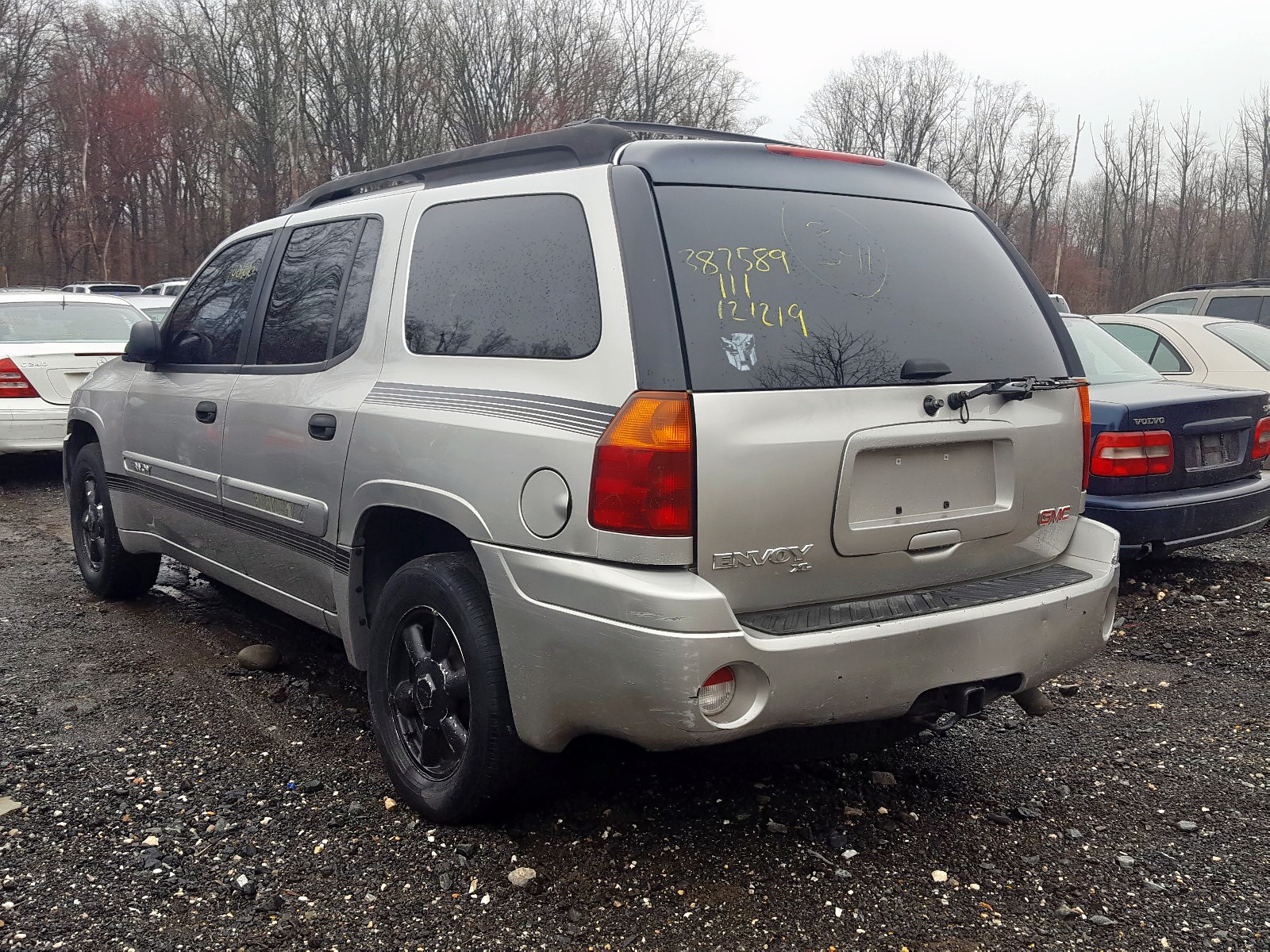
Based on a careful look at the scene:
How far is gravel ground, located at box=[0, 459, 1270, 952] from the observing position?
2637 mm

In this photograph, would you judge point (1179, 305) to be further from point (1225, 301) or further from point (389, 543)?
point (389, 543)

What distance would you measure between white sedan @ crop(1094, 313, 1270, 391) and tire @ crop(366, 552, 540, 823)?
6.04 meters

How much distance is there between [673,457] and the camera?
97.9 inches

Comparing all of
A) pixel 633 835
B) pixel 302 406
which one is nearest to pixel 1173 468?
pixel 633 835

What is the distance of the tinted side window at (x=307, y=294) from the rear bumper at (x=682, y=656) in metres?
1.35

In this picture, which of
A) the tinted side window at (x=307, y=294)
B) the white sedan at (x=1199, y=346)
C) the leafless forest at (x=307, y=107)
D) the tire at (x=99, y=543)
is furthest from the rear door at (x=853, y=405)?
the leafless forest at (x=307, y=107)

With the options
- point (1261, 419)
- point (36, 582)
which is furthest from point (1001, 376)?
point (36, 582)

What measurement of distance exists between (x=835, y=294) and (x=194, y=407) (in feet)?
9.06

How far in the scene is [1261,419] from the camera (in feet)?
18.6

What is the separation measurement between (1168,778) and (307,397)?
3.13 m

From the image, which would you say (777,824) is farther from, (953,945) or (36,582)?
(36,582)

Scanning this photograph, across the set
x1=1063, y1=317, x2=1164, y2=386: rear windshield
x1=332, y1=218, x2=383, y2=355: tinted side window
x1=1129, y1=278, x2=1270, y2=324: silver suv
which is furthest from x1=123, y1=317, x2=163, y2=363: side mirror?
x1=1129, y1=278, x2=1270, y2=324: silver suv

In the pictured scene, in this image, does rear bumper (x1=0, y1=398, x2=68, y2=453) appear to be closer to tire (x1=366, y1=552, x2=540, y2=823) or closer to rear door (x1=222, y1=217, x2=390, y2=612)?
rear door (x1=222, y1=217, x2=390, y2=612)

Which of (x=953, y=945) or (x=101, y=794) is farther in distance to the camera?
(x=101, y=794)
